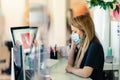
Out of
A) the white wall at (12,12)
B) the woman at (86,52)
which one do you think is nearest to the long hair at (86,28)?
the woman at (86,52)

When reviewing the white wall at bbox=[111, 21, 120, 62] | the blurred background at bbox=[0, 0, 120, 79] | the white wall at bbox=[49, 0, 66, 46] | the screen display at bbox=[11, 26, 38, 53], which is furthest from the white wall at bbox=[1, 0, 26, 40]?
the white wall at bbox=[111, 21, 120, 62]

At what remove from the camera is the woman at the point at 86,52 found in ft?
5.42

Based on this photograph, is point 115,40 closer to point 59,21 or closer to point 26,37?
point 59,21

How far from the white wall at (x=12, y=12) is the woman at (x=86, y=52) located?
52 centimetres

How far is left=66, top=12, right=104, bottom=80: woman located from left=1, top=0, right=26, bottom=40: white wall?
522mm

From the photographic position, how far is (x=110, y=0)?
2.05 m

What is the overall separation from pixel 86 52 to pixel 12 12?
2.38 feet

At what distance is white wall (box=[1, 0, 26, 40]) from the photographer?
78.0 inches

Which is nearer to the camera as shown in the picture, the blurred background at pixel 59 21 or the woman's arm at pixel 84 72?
the woman's arm at pixel 84 72

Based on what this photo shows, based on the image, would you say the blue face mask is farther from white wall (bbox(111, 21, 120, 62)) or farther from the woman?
white wall (bbox(111, 21, 120, 62))

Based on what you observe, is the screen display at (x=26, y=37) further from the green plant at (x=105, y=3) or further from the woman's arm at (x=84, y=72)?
the green plant at (x=105, y=3)

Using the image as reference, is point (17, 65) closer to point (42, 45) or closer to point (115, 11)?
point (42, 45)

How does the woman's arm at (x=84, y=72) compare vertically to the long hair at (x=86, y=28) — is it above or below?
below

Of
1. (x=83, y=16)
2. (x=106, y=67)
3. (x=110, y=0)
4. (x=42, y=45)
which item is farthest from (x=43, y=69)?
(x=110, y=0)
